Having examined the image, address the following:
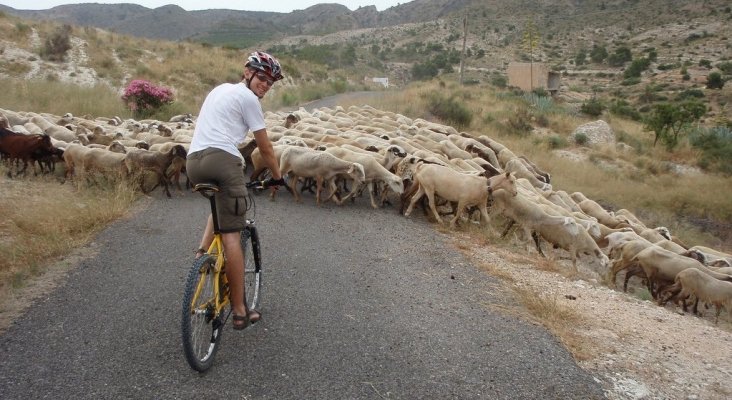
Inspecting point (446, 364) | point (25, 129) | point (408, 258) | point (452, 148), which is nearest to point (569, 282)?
point (408, 258)

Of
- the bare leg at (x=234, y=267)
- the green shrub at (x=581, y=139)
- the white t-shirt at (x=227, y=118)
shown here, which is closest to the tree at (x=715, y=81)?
the green shrub at (x=581, y=139)

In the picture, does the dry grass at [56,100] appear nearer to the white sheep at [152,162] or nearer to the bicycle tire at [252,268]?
the white sheep at [152,162]

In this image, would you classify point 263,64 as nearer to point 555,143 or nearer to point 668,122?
point 555,143

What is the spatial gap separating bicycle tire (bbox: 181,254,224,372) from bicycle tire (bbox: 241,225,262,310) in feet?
2.35

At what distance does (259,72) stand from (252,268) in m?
1.96

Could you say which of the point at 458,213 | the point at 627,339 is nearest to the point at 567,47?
the point at 458,213

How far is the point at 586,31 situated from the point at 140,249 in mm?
70408

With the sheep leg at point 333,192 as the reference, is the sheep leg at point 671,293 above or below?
below

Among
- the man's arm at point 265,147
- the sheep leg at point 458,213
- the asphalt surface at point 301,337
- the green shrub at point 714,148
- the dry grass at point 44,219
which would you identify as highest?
the man's arm at point 265,147

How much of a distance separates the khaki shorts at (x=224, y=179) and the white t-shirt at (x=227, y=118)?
65 millimetres

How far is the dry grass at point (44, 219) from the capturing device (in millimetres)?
5730

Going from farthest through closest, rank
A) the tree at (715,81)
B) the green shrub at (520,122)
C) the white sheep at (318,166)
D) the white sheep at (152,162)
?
the tree at (715,81), the green shrub at (520,122), the white sheep at (152,162), the white sheep at (318,166)

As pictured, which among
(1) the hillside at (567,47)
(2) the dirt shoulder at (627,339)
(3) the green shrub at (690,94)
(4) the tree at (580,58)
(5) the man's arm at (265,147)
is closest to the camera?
(5) the man's arm at (265,147)

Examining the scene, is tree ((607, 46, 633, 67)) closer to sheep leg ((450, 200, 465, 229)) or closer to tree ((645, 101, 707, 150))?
tree ((645, 101, 707, 150))
